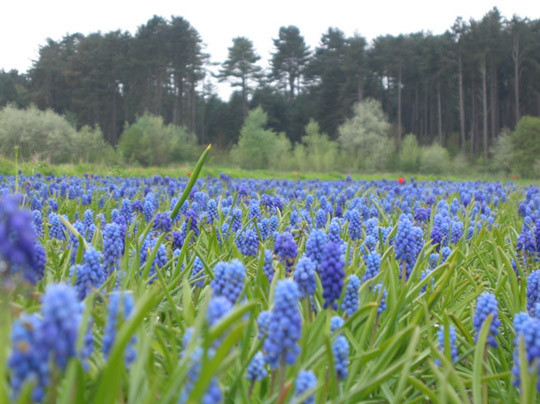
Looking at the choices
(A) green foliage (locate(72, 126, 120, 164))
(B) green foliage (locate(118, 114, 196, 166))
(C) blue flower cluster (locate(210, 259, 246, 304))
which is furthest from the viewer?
(B) green foliage (locate(118, 114, 196, 166))

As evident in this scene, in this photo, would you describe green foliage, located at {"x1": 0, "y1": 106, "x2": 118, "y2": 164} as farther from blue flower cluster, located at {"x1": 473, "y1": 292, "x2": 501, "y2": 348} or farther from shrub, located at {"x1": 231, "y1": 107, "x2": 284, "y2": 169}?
blue flower cluster, located at {"x1": 473, "y1": 292, "x2": 501, "y2": 348}

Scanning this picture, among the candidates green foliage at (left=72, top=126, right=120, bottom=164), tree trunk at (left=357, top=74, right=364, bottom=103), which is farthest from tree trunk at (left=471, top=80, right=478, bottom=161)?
green foliage at (left=72, top=126, right=120, bottom=164)

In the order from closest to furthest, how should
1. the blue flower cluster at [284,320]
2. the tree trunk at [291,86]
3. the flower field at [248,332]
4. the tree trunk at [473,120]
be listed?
1. the flower field at [248,332]
2. the blue flower cluster at [284,320]
3. the tree trunk at [473,120]
4. the tree trunk at [291,86]

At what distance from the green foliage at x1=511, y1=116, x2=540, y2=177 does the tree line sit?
1179 cm

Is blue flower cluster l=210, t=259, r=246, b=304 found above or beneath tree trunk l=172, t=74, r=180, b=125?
beneath

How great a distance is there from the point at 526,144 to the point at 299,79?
3792 cm

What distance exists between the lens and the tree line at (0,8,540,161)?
55906 millimetres

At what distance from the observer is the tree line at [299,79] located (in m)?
55.9

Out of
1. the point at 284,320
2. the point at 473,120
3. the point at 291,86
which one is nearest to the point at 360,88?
the point at 291,86

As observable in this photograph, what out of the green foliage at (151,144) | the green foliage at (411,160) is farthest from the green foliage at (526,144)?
the green foliage at (151,144)

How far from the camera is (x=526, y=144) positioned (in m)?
39.9

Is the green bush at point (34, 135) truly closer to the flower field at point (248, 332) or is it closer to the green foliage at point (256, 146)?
the green foliage at point (256, 146)

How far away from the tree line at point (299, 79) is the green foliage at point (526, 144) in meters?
11.8

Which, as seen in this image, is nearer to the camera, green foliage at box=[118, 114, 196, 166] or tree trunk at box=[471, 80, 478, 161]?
green foliage at box=[118, 114, 196, 166]
